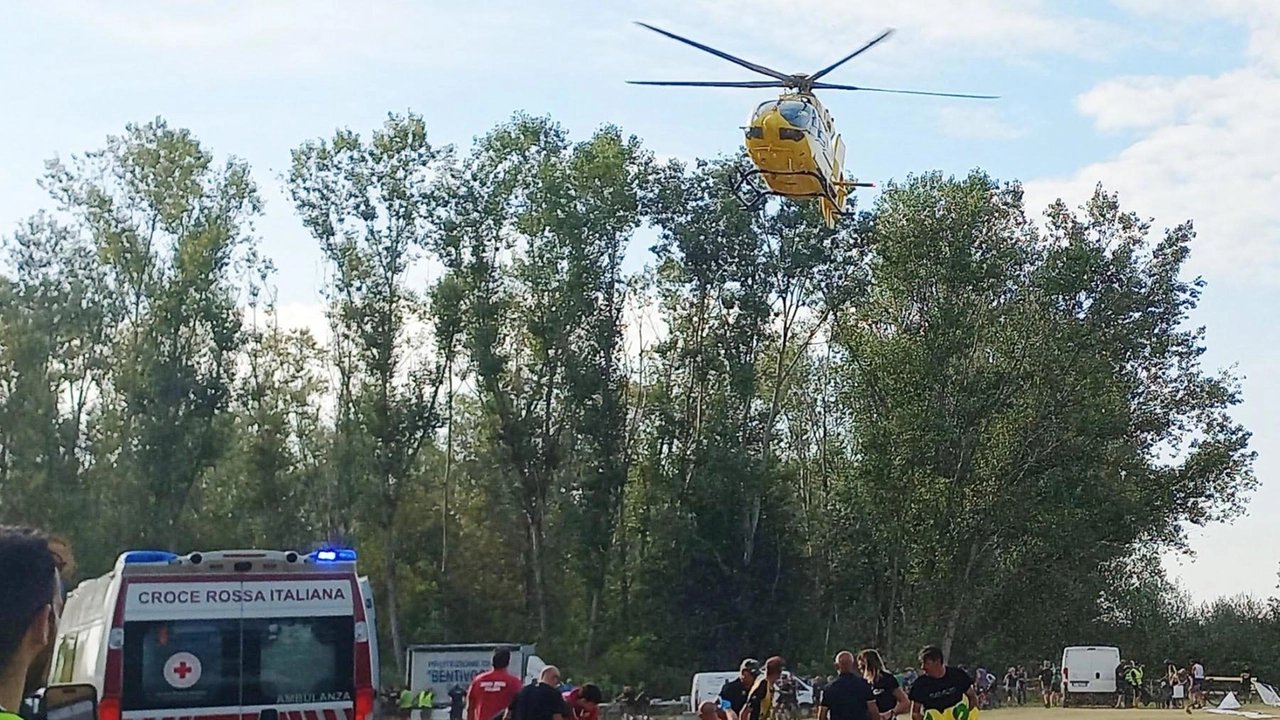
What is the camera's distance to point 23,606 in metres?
2.90

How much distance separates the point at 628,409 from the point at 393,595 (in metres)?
9.95

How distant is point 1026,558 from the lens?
49844 mm

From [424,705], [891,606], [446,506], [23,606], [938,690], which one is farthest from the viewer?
[446,506]

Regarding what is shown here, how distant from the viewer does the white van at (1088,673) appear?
47312 mm

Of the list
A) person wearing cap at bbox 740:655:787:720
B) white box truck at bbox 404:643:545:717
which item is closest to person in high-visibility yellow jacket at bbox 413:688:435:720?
white box truck at bbox 404:643:545:717

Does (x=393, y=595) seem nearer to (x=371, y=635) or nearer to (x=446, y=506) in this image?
(x=446, y=506)

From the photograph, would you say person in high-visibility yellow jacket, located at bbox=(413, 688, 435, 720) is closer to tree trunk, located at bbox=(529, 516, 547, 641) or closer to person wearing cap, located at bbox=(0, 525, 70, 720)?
tree trunk, located at bbox=(529, 516, 547, 641)

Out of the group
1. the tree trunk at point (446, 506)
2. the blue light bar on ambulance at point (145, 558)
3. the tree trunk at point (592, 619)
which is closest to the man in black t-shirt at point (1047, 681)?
the tree trunk at point (592, 619)

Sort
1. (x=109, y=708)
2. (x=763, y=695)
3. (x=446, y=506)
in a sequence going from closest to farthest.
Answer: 1. (x=109, y=708)
2. (x=763, y=695)
3. (x=446, y=506)

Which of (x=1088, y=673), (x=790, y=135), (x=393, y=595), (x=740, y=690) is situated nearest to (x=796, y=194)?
(x=790, y=135)

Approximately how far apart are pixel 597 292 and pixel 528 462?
19.4 ft

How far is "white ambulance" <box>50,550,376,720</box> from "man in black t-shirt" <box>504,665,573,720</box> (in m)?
→ 1.78

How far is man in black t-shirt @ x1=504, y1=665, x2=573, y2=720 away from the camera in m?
11.0

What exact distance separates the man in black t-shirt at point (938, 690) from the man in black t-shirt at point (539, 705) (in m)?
3.84
